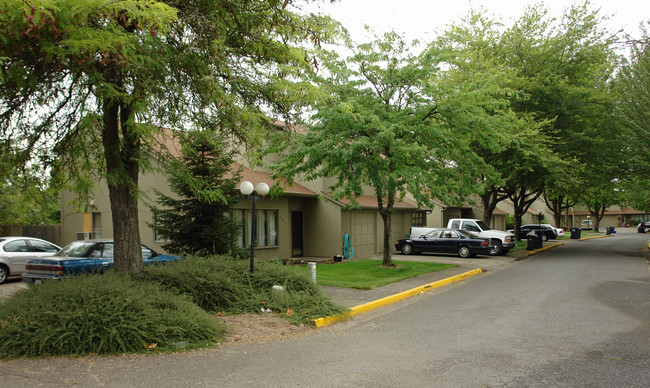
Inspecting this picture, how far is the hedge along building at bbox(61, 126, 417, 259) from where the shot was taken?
1725cm

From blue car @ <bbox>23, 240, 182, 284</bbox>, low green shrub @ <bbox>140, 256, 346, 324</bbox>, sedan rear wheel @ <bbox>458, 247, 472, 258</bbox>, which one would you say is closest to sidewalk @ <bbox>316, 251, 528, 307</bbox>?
sedan rear wheel @ <bbox>458, 247, 472, 258</bbox>

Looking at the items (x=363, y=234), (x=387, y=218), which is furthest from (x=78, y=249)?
(x=363, y=234)

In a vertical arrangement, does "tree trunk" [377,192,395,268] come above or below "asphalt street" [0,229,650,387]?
above

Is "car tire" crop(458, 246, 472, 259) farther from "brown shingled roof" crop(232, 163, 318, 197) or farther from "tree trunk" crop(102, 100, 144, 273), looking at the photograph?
"tree trunk" crop(102, 100, 144, 273)

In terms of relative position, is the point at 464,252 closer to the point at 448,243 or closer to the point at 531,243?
the point at 448,243

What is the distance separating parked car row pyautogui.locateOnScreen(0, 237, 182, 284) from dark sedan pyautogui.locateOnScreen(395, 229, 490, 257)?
14.6 m

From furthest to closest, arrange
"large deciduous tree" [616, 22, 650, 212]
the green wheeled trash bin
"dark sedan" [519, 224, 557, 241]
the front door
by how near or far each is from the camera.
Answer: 1. "dark sedan" [519, 224, 557, 241]
2. the green wheeled trash bin
3. the front door
4. "large deciduous tree" [616, 22, 650, 212]

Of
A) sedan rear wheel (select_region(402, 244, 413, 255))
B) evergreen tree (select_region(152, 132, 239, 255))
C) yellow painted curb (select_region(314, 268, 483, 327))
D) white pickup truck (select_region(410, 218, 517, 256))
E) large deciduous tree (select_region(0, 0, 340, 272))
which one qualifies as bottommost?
yellow painted curb (select_region(314, 268, 483, 327))

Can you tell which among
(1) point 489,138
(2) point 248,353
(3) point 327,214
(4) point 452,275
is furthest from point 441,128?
(2) point 248,353

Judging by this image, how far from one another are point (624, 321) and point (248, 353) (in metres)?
6.86

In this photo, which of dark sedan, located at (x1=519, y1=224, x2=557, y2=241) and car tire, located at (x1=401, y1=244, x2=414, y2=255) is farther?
dark sedan, located at (x1=519, y1=224, x2=557, y2=241)

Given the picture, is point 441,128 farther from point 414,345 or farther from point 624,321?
point 414,345

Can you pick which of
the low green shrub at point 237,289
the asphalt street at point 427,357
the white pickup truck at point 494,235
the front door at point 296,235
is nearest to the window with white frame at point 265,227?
the front door at point 296,235

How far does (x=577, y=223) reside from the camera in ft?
297
